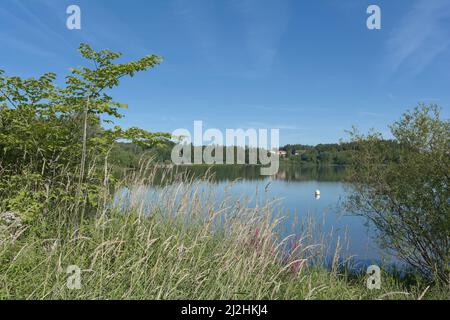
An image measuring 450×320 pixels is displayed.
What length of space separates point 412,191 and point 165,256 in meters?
7.12

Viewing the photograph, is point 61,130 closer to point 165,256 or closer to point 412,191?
point 165,256

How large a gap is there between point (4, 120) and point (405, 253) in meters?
9.86

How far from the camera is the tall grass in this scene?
3199mm

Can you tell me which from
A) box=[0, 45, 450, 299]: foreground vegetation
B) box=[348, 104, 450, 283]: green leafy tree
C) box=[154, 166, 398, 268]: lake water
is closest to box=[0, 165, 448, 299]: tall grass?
box=[0, 45, 450, 299]: foreground vegetation

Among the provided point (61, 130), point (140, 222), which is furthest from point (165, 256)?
point (61, 130)

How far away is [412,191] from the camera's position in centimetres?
836

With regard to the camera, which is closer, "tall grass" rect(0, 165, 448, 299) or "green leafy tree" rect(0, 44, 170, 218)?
"tall grass" rect(0, 165, 448, 299)

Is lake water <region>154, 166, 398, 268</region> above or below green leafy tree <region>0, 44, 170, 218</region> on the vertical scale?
below

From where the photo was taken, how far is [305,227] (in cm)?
536

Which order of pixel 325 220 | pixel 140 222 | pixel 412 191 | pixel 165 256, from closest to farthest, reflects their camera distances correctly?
pixel 165 256
pixel 140 222
pixel 412 191
pixel 325 220

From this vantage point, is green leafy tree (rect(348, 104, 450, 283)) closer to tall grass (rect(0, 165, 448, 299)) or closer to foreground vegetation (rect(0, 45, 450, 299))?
foreground vegetation (rect(0, 45, 450, 299))

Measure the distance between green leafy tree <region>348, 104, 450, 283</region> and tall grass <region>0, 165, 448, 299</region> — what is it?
14.8 feet
